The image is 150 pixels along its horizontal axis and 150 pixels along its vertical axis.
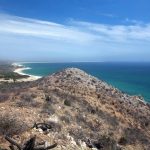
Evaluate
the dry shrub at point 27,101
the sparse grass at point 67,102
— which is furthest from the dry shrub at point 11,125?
the sparse grass at point 67,102

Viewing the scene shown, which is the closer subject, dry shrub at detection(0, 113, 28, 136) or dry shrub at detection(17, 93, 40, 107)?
dry shrub at detection(0, 113, 28, 136)

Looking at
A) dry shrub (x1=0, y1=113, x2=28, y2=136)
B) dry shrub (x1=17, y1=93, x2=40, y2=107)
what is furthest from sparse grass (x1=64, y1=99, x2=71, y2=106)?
dry shrub (x1=0, y1=113, x2=28, y2=136)

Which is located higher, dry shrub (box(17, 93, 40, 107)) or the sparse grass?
dry shrub (box(17, 93, 40, 107))

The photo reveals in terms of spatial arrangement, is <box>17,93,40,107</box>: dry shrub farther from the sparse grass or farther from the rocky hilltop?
the sparse grass

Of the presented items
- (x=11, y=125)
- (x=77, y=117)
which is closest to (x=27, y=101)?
(x=77, y=117)

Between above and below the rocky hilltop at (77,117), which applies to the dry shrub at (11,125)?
above

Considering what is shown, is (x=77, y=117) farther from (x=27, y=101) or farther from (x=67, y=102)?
(x=27, y=101)

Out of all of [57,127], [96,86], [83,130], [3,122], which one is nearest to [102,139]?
[83,130]

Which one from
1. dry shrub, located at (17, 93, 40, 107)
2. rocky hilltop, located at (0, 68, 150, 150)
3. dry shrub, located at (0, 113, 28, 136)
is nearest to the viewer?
dry shrub, located at (0, 113, 28, 136)

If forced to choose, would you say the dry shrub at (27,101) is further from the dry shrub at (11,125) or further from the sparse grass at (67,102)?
the dry shrub at (11,125)
